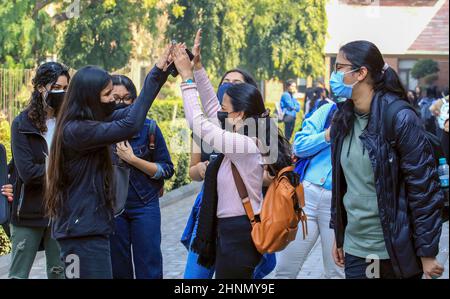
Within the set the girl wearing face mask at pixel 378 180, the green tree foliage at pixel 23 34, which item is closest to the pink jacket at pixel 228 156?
the girl wearing face mask at pixel 378 180

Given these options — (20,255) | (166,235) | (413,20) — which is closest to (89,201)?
(20,255)

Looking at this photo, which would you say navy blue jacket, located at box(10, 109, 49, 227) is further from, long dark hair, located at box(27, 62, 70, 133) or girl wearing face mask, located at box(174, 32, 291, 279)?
girl wearing face mask, located at box(174, 32, 291, 279)

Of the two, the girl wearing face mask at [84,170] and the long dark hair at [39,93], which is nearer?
the girl wearing face mask at [84,170]

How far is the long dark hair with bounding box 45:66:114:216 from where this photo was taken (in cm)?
423

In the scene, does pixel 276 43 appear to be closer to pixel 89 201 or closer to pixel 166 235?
pixel 166 235

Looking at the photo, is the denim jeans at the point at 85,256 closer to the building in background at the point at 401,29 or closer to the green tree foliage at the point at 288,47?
the building in background at the point at 401,29

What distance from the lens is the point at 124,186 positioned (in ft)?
15.6

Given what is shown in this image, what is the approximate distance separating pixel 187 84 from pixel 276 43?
26824 millimetres

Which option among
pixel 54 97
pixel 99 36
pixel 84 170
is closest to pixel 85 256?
pixel 84 170

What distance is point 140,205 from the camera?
555 cm

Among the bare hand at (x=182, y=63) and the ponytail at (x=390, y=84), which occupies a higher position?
the bare hand at (x=182, y=63)

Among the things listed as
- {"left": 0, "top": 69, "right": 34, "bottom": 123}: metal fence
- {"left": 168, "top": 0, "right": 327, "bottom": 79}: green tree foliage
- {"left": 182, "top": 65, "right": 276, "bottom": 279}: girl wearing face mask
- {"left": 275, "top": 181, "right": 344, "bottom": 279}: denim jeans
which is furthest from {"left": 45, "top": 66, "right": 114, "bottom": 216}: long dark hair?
{"left": 168, "top": 0, "right": 327, "bottom": 79}: green tree foliage

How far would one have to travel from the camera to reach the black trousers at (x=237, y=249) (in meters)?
4.47

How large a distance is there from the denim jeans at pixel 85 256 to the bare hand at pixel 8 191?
0.86 metres
